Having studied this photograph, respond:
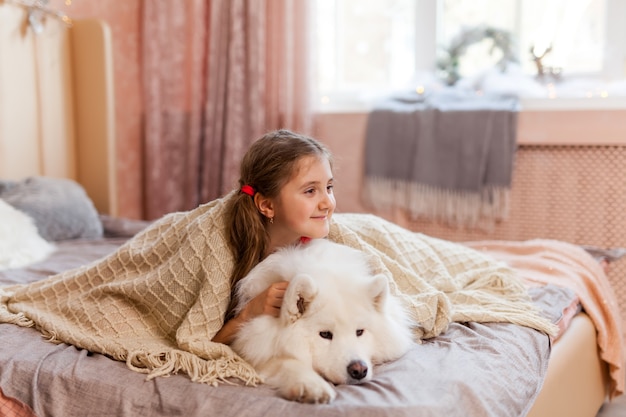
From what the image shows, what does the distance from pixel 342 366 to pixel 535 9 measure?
96.7 inches

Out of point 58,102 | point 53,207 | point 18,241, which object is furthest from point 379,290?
point 58,102

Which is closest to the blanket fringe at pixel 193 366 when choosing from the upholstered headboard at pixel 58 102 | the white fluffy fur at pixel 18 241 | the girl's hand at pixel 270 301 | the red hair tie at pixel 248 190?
the girl's hand at pixel 270 301

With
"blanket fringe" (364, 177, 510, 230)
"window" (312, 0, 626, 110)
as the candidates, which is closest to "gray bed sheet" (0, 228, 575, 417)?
"blanket fringe" (364, 177, 510, 230)

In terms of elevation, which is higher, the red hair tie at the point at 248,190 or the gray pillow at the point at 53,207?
the red hair tie at the point at 248,190

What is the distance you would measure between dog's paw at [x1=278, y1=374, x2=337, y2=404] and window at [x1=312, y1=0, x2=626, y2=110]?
227 cm

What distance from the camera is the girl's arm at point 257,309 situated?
1300 millimetres

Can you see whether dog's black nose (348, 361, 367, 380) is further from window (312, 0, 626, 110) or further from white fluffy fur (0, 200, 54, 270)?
window (312, 0, 626, 110)

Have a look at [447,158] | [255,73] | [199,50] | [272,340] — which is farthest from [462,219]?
[272,340]

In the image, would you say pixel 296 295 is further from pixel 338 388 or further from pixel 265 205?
pixel 265 205

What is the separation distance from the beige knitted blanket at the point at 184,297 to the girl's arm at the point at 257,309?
0.08ft

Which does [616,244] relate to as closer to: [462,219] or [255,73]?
[462,219]

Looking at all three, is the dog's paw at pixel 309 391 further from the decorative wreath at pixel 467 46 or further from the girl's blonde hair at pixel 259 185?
the decorative wreath at pixel 467 46

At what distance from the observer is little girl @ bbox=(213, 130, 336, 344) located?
4.80 feet

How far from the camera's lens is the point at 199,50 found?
3.47 meters
